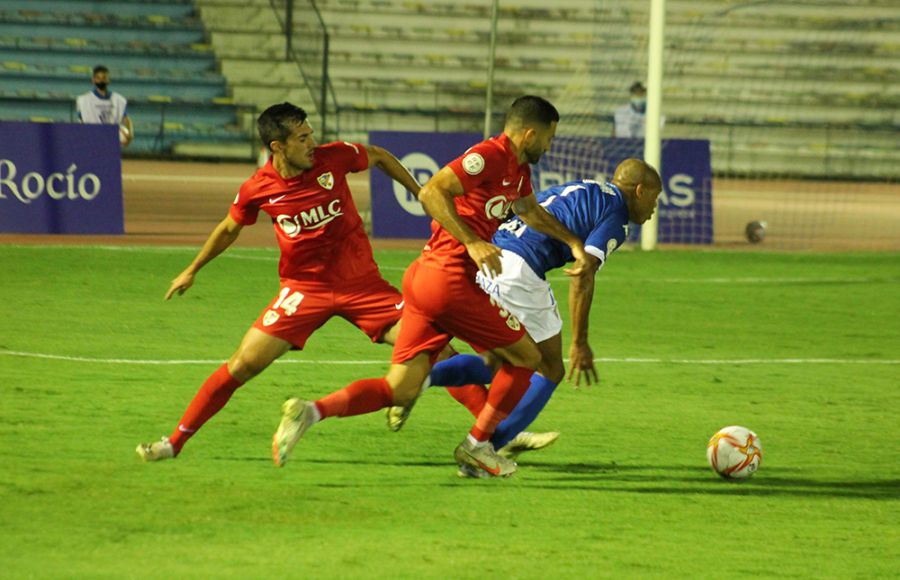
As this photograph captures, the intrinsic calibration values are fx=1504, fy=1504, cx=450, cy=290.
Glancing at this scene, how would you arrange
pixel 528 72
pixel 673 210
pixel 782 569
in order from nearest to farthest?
pixel 782 569 < pixel 673 210 < pixel 528 72

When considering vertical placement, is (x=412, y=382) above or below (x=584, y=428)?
above

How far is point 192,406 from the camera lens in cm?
665

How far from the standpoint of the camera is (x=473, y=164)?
6258 mm

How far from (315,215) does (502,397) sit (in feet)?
3.86

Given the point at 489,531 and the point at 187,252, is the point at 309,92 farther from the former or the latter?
the point at 489,531

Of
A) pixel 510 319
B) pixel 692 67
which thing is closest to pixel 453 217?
pixel 510 319

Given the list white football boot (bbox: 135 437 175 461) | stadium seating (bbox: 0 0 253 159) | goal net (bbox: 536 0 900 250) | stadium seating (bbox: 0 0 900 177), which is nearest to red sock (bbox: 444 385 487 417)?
white football boot (bbox: 135 437 175 461)

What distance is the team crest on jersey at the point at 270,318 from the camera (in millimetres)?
6656

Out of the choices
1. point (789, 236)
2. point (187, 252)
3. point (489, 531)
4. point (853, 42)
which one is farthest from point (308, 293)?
point (853, 42)

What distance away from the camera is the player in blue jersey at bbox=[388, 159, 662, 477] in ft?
22.5

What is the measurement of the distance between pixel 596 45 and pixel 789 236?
10.7m

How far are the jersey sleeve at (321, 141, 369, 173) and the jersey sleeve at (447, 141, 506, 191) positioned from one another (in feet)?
2.61

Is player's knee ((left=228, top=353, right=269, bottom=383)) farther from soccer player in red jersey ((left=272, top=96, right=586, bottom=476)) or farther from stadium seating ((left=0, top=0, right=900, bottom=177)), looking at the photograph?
stadium seating ((left=0, top=0, right=900, bottom=177))

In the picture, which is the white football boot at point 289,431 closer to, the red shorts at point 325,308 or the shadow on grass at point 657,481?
the shadow on grass at point 657,481
